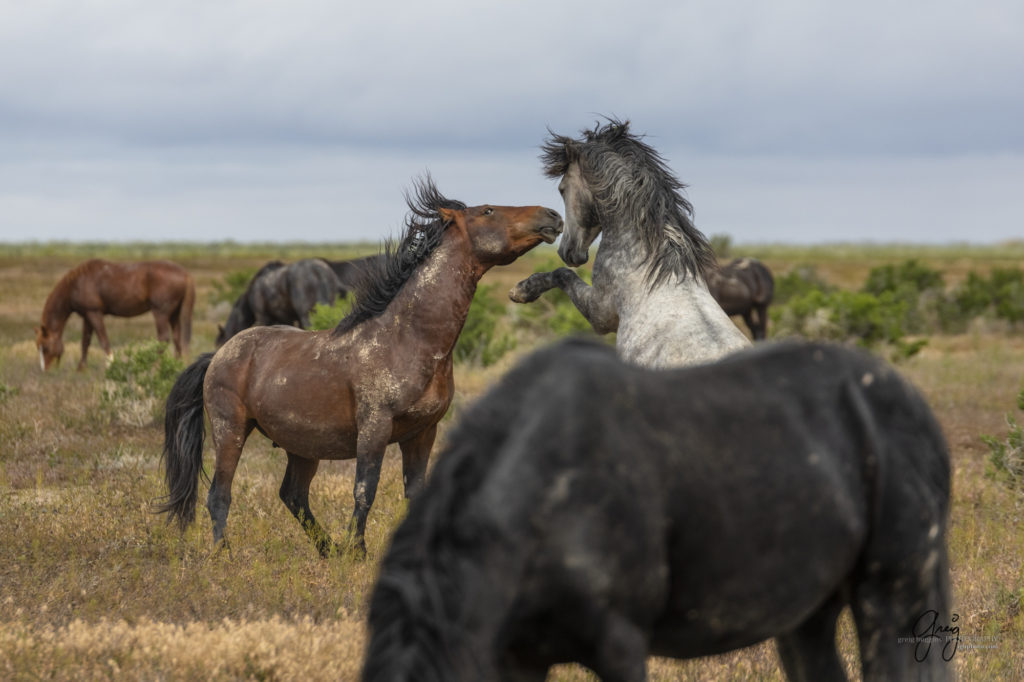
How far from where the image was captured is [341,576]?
18.4 ft

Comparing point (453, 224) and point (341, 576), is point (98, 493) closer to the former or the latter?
point (341, 576)

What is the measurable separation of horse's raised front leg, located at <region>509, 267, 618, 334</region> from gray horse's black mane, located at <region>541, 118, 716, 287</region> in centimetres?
46

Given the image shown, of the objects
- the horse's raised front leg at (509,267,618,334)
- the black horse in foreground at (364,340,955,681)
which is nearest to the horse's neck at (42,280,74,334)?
the horse's raised front leg at (509,267,618,334)

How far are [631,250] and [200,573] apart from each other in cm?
334

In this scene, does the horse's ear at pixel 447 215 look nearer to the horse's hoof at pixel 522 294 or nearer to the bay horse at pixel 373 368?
the bay horse at pixel 373 368

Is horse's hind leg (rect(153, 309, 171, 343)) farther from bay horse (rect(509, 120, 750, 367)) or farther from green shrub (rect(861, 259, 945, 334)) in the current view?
green shrub (rect(861, 259, 945, 334))

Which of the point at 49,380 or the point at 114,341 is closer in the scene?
the point at 49,380

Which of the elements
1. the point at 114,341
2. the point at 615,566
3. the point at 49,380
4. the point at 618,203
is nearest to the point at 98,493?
the point at 618,203

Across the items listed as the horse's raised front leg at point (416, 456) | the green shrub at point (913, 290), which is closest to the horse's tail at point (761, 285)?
the green shrub at point (913, 290)

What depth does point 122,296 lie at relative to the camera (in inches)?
818

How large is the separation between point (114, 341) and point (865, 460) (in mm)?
25872

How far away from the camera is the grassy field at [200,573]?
4.13 meters

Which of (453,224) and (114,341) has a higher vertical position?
(453,224)

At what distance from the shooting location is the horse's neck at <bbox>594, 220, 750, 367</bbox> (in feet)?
16.7
